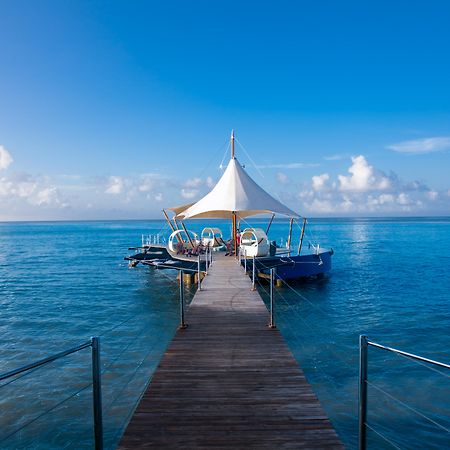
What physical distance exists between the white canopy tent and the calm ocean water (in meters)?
→ 4.78

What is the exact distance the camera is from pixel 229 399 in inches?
179

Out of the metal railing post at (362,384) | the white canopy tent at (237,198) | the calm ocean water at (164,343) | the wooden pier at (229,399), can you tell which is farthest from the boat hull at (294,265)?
the metal railing post at (362,384)

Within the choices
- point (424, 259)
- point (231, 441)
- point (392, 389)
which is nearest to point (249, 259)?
point (392, 389)

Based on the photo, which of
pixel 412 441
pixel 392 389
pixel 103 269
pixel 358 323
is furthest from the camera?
pixel 103 269

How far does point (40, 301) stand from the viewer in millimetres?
18984

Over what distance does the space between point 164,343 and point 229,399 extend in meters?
7.67

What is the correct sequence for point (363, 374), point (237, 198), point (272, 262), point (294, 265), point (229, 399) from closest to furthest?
point (363, 374) → point (229, 399) → point (272, 262) → point (237, 198) → point (294, 265)

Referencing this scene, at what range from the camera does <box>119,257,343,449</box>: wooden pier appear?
3.72m

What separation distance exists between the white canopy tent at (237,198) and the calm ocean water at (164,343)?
15.7 feet

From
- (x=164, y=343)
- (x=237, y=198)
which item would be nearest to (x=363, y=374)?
(x=164, y=343)

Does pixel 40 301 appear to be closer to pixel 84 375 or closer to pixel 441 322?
pixel 84 375

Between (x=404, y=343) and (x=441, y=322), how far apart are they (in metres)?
3.65

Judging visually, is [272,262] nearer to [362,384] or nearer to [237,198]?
[237,198]

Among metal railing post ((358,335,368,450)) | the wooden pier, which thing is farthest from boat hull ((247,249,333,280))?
metal railing post ((358,335,368,450))
